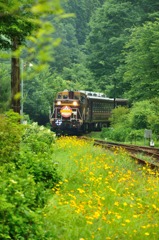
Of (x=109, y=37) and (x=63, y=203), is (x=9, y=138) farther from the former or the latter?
(x=109, y=37)

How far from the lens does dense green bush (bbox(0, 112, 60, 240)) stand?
226 inches

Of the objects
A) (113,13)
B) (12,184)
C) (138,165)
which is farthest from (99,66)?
(12,184)

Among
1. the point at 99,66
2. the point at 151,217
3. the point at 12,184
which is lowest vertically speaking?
the point at 151,217

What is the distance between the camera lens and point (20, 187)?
6629mm

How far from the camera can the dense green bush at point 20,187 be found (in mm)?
5742

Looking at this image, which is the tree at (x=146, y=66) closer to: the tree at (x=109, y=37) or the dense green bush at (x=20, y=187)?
the tree at (x=109, y=37)

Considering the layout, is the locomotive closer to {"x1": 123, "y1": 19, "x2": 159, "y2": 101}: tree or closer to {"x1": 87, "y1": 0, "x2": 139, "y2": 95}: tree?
{"x1": 123, "y1": 19, "x2": 159, "y2": 101}: tree

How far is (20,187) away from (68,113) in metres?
28.4

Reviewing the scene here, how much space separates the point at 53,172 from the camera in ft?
32.8

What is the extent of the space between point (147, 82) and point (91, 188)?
25131 mm

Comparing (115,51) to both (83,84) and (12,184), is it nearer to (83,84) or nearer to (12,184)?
(83,84)

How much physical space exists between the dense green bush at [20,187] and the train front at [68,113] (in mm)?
21114

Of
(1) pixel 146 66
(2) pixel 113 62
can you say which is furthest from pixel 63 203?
(2) pixel 113 62

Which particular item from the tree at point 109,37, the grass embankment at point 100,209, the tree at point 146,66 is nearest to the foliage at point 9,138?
the grass embankment at point 100,209
